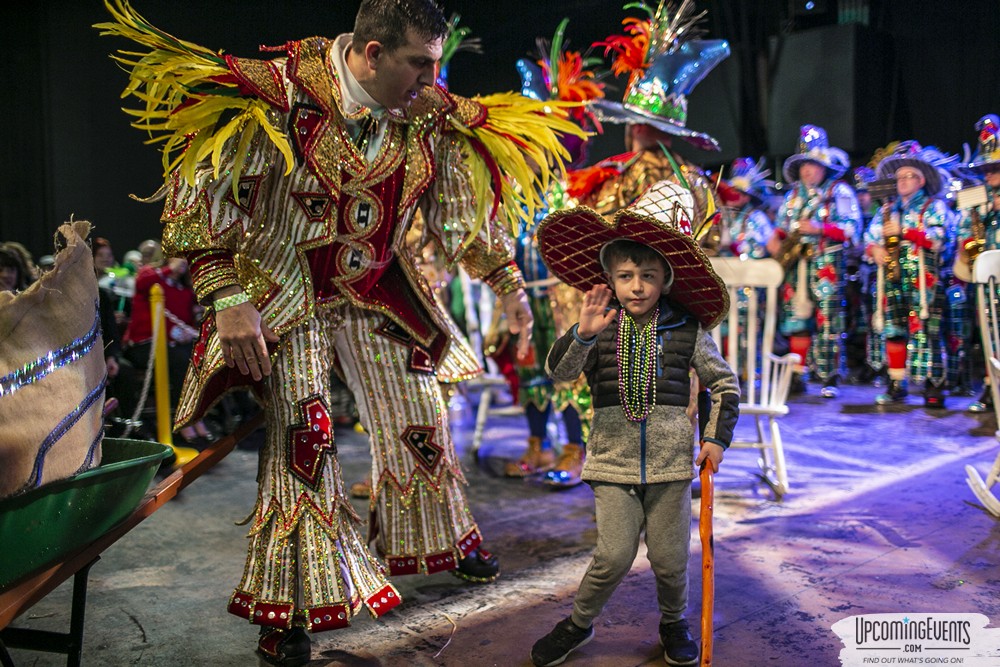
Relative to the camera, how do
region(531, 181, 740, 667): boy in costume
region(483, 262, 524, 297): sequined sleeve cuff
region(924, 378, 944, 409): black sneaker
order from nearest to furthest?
region(531, 181, 740, 667): boy in costume, region(483, 262, 524, 297): sequined sleeve cuff, region(924, 378, 944, 409): black sneaker

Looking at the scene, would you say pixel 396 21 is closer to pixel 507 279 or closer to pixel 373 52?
pixel 373 52

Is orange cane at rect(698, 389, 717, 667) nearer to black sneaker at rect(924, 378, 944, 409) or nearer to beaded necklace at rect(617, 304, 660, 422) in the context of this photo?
beaded necklace at rect(617, 304, 660, 422)

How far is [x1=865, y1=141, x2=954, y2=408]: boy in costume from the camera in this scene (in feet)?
22.9

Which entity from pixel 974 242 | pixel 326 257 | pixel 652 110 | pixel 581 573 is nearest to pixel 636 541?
pixel 581 573

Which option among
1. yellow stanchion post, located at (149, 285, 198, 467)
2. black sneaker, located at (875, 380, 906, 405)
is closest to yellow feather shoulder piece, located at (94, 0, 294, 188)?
yellow stanchion post, located at (149, 285, 198, 467)

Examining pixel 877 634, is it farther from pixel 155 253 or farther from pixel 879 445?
pixel 155 253

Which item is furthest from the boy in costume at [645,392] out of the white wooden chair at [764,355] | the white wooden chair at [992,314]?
the white wooden chair at [992,314]

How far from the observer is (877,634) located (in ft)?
7.44

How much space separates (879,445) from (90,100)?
5928 mm

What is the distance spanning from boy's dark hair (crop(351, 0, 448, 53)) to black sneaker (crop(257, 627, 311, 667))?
1.64m

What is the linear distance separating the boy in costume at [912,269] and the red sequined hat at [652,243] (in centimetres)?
499

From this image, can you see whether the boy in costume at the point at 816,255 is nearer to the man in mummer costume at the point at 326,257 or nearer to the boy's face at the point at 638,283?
the man in mummer costume at the point at 326,257

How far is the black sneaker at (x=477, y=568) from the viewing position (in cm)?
310

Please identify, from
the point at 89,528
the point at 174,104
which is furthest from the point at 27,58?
the point at 89,528
